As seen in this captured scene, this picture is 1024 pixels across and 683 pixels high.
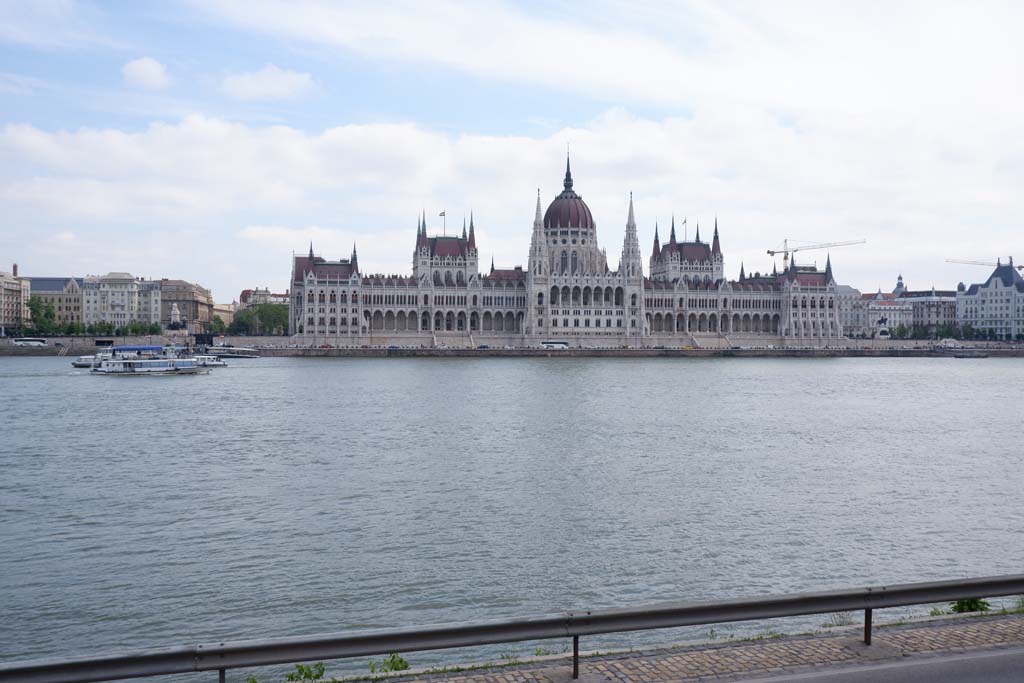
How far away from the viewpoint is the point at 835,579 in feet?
56.9

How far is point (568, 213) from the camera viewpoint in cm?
15112

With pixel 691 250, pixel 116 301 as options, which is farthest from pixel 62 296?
pixel 691 250

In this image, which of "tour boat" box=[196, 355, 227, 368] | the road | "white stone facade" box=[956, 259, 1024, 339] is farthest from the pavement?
"white stone facade" box=[956, 259, 1024, 339]

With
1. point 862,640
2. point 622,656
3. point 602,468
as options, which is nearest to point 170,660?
point 622,656

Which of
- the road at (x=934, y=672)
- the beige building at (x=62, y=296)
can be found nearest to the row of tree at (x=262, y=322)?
the beige building at (x=62, y=296)

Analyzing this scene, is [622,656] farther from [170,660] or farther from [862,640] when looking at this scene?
[170,660]

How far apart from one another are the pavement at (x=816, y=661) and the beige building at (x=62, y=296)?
165489mm

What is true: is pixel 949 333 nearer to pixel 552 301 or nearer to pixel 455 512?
pixel 552 301

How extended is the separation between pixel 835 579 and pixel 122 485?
20565mm

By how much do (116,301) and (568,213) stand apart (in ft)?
267

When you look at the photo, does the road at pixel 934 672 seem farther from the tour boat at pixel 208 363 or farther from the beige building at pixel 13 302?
the beige building at pixel 13 302

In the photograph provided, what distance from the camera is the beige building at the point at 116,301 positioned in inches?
6265

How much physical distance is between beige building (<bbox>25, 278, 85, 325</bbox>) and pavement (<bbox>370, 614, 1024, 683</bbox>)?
165 m

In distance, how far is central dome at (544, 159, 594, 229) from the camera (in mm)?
150625
